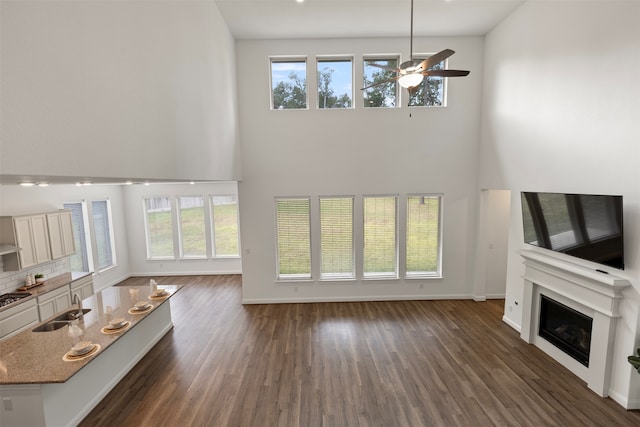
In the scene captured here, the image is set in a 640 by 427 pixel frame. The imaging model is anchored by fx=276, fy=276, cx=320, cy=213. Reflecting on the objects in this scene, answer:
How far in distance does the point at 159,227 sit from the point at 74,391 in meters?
6.27

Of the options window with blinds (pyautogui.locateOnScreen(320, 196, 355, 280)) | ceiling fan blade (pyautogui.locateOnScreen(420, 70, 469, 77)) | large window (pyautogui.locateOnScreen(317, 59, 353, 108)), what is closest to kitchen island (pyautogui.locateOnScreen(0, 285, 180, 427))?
window with blinds (pyautogui.locateOnScreen(320, 196, 355, 280))

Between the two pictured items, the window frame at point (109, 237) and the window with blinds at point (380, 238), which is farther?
the window frame at point (109, 237)

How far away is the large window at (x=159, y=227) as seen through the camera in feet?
28.9

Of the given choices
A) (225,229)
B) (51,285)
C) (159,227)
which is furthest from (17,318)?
(225,229)

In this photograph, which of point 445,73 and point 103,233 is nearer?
point 445,73

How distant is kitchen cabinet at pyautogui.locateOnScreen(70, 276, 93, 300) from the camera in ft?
19.3

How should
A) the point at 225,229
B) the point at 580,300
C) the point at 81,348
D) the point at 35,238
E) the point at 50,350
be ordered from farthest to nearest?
the point at 225,229
the point at 35,238
the point at 580,300
the point at 50,350
the point at 81,348

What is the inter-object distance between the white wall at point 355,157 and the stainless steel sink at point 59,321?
3.17m

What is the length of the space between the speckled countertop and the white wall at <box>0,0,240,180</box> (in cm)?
225

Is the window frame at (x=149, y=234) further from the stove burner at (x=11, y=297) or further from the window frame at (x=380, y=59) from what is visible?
the window frame at (x=380, y=59)

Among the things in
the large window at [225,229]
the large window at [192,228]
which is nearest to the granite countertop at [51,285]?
the large window at [192,228]

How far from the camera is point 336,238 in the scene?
6859 mm

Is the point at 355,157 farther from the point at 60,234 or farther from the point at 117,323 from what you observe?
the point at 60,234

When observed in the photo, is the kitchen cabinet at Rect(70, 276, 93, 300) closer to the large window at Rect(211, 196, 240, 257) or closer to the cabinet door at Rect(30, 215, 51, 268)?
the cabinet door at Rect(30, 215, 51, 268)
